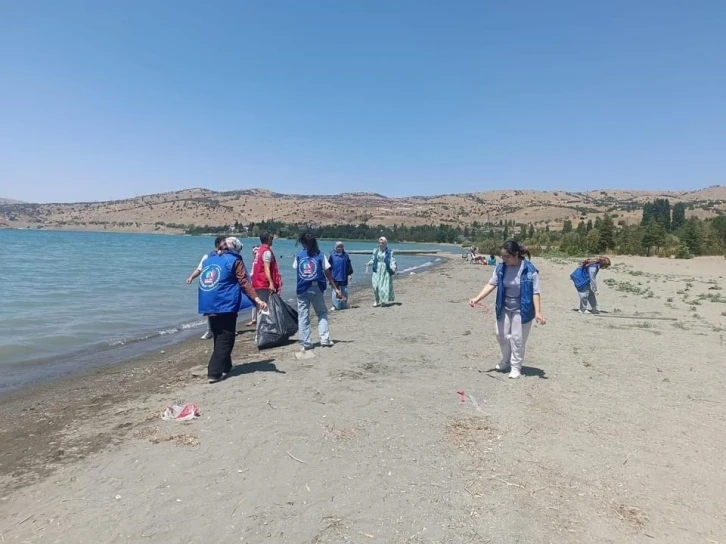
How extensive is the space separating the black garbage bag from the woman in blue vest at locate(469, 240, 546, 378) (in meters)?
3.82

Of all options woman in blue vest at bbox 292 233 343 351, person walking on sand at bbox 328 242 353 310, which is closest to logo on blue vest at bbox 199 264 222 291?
woman in blue vest at bbox 292 233 343 351

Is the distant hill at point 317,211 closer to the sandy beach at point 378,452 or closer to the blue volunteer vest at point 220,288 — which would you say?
the sandy beach at point 378,452

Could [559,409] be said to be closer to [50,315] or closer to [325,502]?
[325,502]

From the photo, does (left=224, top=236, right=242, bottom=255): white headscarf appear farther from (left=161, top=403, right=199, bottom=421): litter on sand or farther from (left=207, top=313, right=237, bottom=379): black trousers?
(left=161, top=403, right=199, bottom=421): litter on sand

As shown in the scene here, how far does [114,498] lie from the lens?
148 inches

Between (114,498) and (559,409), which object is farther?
(559,409)

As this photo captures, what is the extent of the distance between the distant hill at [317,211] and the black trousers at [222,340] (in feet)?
426

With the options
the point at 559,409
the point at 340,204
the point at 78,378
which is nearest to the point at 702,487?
the point at 559,409

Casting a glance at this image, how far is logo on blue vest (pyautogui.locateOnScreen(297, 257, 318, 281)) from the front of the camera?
27.0 feet

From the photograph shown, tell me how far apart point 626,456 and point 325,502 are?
2769 millimetres

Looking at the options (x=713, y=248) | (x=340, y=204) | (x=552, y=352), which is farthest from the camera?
(x=340, y=204)

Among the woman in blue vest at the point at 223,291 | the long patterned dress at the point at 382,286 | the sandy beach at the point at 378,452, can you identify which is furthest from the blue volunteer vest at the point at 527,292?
the long patterned dress at the point at 382,286

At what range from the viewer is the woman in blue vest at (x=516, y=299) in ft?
22.0

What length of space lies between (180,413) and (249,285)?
190 cm
